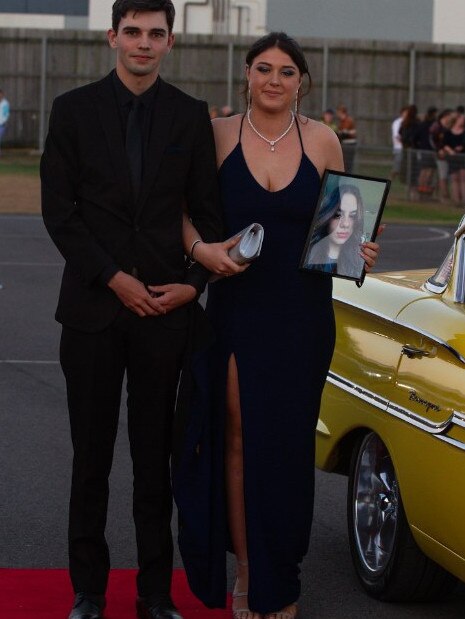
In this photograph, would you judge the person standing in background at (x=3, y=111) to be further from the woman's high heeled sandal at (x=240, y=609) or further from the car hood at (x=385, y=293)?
the woman's high heeled sandal at (x=240, y=609)

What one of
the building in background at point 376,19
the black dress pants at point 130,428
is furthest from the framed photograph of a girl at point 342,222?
the building in background at point 376,19

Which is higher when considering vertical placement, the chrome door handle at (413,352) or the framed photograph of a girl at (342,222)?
the framed photograph of a girl at (342,222)

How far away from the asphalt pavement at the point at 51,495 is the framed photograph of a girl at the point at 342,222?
132cm

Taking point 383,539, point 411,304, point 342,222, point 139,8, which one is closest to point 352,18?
point 411,304

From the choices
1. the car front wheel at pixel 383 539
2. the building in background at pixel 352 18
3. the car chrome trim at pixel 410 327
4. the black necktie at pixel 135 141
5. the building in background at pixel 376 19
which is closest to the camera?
the black necktie at pixel 135 141

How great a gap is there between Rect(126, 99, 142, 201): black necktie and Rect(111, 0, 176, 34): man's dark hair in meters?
0.27

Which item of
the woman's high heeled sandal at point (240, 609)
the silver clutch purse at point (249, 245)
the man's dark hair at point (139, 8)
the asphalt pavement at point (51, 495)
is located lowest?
the asphalt pavement at point (51, 495)

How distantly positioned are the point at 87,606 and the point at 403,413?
1.25 metres

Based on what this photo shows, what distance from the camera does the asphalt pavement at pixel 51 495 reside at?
219 inches

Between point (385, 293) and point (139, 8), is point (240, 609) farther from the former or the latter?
point (139, 8)

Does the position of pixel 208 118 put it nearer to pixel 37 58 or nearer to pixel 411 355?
pixel 411 355

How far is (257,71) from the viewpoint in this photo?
16.3 feet

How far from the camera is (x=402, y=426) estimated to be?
16.8ft

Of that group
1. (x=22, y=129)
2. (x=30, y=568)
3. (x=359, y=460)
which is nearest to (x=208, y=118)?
(x=359, y=460)
